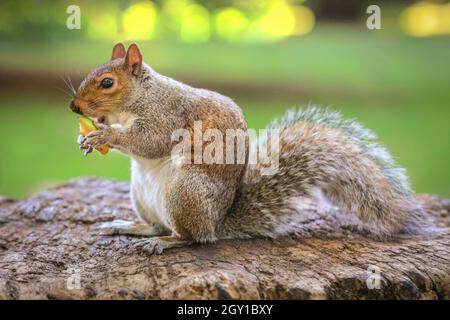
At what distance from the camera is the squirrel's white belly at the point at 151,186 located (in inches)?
92.5

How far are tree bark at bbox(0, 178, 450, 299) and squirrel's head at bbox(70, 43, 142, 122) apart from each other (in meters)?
0.64

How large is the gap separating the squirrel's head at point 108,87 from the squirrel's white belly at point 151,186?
27 centimetres

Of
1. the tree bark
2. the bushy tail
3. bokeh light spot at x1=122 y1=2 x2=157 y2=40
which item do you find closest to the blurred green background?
bokeh light spot at x1=122 y1=2 x2=157 y2=40

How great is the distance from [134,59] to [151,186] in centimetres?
59

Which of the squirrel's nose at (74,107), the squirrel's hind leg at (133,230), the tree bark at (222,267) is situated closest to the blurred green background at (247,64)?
the squirrel's hind leg at (133,230)

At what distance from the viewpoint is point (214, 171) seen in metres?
2.35

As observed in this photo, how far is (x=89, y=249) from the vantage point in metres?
2.48

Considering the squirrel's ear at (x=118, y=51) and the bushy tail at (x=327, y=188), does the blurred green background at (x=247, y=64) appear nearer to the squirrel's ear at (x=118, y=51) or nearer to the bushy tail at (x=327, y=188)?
the squirrel's ear at (x=118, y=51)

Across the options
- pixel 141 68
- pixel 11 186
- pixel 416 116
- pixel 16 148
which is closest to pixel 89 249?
pixel 141 68

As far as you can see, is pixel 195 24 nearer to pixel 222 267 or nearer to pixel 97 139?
pixel 97 139

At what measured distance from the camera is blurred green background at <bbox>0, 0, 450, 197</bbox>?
204 inches

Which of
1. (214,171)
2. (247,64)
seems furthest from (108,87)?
(247,64)

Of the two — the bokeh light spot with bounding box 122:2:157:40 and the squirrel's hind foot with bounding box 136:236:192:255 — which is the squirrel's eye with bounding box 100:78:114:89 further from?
the bokeh light spot with bounding box 122:2:157:40

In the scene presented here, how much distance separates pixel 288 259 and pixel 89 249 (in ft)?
3.01
